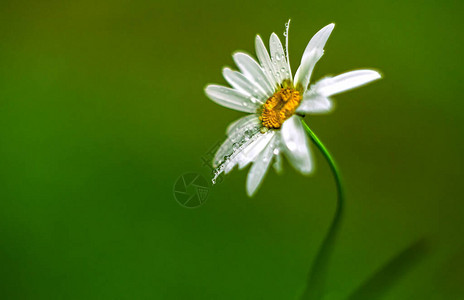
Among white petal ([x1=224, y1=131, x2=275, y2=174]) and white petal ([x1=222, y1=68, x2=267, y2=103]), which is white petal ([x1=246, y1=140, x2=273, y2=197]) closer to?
white petal ([x1=224, y1=131, x2=275, y2=174])

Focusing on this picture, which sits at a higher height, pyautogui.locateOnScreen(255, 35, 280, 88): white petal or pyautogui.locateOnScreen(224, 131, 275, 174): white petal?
pyautogui.locateOnScreen(255, 35, 280, 88): white petal

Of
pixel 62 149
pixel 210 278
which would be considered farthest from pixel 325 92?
pixel 62 149

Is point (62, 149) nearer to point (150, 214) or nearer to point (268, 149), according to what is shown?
point (150, 214)

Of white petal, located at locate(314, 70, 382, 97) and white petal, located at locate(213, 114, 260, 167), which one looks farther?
white petal, located at locate(213, 114, 260, 167)

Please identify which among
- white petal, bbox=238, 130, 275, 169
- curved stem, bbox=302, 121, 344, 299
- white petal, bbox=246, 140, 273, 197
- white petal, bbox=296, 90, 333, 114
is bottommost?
curved stem, bbox=302, 121, 344, 299

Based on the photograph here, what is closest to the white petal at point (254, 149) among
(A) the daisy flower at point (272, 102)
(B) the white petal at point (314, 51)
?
(A) the daisy flower at point (272, 102)

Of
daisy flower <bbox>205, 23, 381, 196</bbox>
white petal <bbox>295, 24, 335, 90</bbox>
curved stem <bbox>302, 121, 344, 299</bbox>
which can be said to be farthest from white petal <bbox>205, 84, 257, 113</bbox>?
curved stem <bbox>302, 121, 344, 299</bbox>

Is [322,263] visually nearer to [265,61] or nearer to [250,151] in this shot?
[250,151]

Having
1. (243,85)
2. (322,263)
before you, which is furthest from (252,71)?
(322,263)
